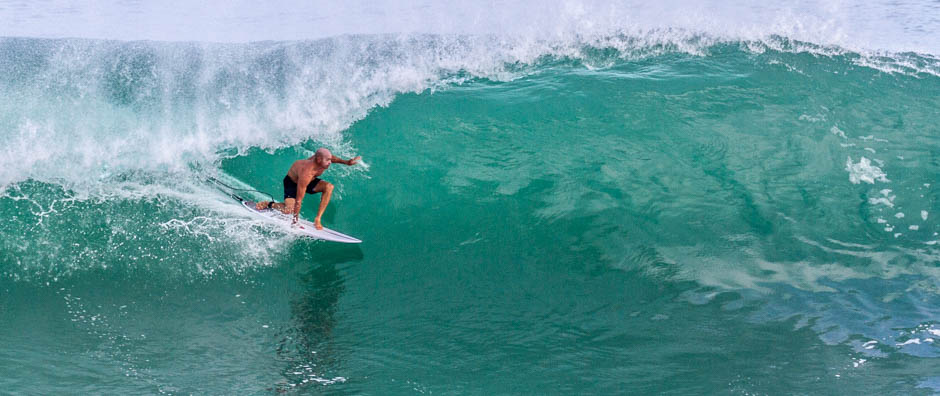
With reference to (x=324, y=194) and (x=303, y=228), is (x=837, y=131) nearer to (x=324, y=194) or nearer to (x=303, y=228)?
(x=324, y=194)

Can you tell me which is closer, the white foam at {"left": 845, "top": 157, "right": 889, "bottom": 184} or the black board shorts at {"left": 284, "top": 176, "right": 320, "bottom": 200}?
the black board shorts at {"left": 284, "top": 176, "right": 320, "bottom": 200}

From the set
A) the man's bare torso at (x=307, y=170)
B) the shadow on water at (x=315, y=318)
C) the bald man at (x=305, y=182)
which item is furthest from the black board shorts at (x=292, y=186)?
the shadow on water at (x=315, y=318)

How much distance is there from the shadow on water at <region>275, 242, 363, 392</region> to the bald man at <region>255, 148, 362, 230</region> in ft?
1.26

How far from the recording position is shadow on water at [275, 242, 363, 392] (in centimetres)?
462

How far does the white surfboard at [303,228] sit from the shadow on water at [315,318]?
20cm

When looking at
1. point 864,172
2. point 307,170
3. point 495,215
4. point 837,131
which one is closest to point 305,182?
point 307,170

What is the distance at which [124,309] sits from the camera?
550 cm

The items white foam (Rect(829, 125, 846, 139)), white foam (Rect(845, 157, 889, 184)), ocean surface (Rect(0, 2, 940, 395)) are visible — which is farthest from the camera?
white foam (Rect(829, 125, 846, 139))

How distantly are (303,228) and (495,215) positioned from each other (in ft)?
6.85

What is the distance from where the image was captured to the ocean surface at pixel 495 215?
16.0 feet

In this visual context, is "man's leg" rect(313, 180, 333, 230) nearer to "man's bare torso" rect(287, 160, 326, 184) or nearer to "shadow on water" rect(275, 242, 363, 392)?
"man's bare torso" rect(287, 160, 326, 184)

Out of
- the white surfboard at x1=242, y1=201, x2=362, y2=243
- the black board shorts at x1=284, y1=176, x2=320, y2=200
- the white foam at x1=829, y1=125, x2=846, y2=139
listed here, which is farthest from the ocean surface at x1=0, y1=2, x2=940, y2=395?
the black board shorts at x1=284, y1=176, x2=320, y2=200

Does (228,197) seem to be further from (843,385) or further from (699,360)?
(843,385)

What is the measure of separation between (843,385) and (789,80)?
5471 millimetres
